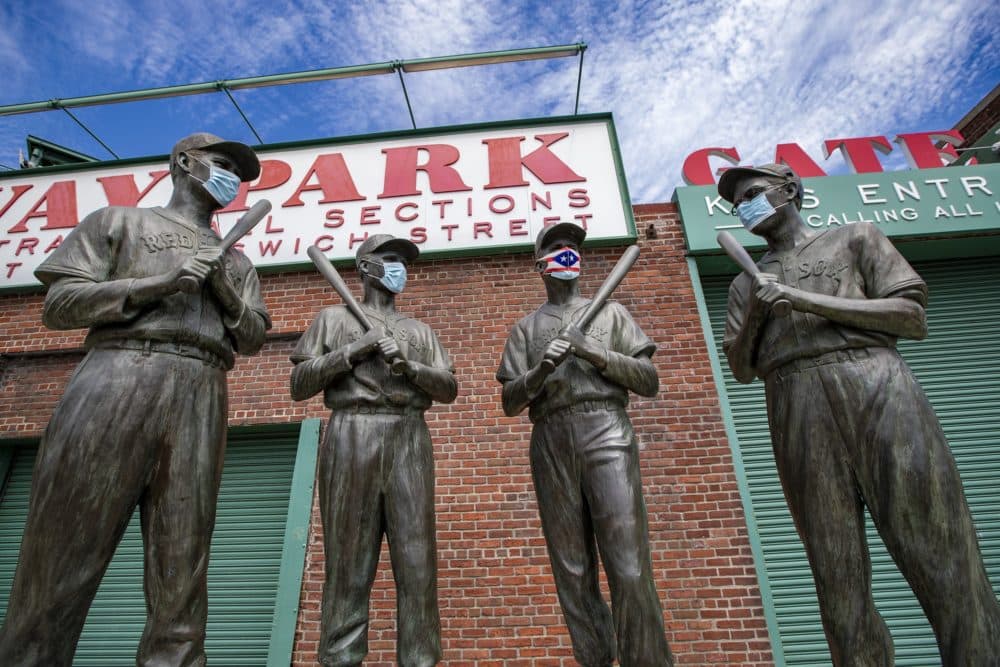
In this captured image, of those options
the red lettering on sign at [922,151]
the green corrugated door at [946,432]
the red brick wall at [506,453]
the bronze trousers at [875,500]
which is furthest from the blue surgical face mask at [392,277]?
the red lettering on sign at [922,151]

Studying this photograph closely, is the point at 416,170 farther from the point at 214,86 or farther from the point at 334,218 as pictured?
the point at 214,86

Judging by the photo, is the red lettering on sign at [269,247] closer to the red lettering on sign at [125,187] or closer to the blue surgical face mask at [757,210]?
the red lettering on sign at [125,187]

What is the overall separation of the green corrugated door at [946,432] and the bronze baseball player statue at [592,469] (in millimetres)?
3204

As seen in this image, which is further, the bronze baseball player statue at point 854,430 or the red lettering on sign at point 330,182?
A: the red lettering on sign at point 330,182

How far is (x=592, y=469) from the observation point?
9.73ft

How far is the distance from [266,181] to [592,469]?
19.7 feet

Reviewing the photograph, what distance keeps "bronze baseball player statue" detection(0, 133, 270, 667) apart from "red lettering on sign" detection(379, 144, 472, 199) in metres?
4.22

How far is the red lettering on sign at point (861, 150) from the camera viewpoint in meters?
7.33

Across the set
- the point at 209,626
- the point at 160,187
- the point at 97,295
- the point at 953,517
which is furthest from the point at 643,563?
the point at 160,187

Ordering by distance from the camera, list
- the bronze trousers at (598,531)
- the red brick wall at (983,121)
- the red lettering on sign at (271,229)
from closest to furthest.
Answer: the bronze trousers at (598,531)
the red lettering on sign at (271,229)
the red brick wall at (983,121)

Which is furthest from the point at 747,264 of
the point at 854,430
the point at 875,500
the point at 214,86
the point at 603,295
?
the point at 214,86

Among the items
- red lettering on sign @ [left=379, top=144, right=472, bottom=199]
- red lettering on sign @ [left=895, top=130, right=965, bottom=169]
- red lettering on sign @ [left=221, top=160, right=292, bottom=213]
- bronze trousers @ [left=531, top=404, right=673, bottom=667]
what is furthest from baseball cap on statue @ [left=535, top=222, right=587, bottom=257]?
red lettering on sign @ [left=895, top=130, right=965, bottom=169]

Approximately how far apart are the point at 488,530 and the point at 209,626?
8.77 ft

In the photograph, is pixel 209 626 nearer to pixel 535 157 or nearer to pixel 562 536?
pixel 562 536
